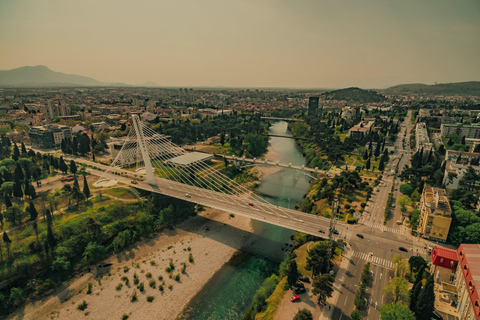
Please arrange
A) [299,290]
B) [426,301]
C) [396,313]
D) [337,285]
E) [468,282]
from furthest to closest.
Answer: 1. [337,285]
2. [299,290]
3. [468,282]
4. [426,301]
5. [396,313]

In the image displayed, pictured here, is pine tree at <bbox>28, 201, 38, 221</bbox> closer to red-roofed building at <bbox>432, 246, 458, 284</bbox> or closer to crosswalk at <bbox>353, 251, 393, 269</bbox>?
crosswalk at <bbox>353, 251, 393, 269</bbox>

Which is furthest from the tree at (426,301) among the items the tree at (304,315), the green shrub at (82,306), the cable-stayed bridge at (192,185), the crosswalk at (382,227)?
the green shrub at (82,306)

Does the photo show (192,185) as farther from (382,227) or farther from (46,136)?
(46,136)

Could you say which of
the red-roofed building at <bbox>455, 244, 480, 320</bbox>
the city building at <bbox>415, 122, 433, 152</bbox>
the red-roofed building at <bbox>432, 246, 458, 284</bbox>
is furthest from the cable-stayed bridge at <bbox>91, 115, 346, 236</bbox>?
the city building at <bbox>415, 122, 433, 152</bbox>

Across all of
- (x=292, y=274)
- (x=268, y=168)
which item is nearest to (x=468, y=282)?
(x=292, y=274)

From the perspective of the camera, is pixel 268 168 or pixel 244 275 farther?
pixel 268 168

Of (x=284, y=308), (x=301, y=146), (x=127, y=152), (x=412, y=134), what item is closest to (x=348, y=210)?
(x=284, y=308)

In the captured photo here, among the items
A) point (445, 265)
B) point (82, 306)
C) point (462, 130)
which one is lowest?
point (82, 306)
